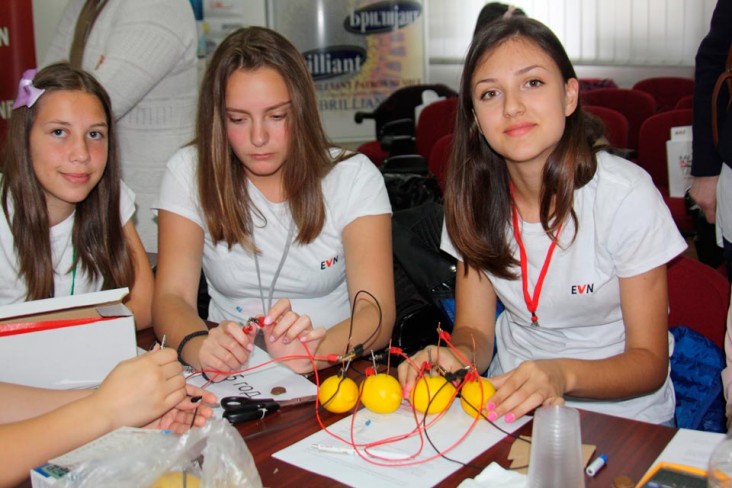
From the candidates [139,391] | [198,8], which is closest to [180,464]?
[139,391]

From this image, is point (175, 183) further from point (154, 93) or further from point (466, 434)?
point (466, 434)

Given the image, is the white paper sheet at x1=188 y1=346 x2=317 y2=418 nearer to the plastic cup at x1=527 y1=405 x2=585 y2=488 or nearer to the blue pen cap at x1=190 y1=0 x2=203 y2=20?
Result: the plastic cup at x1=527 y1=405 x2=585 y2=488

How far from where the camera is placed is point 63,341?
139 cm

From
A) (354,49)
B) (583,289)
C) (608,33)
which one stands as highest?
→ (608,33)

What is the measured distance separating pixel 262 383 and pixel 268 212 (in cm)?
61

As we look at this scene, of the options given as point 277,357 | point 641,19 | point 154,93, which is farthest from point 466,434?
point 641,19

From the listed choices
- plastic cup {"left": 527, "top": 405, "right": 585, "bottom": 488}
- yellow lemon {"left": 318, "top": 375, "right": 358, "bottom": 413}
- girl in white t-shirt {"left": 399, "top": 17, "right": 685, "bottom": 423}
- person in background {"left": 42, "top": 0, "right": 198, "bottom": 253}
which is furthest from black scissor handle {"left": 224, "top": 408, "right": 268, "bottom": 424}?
person in background {"left": 42, "top": 0, "right": 198, "bottom": 253}

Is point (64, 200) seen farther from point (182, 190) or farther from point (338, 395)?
point (338, 395)

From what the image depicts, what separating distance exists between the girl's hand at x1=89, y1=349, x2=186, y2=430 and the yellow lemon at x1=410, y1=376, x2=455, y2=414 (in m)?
0.39

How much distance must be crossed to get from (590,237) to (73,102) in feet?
4.21

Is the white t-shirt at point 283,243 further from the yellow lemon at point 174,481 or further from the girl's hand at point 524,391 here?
the yellow lemon at point 174,481

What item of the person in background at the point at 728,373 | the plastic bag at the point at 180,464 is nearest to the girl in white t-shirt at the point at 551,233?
the person in background at the point at 728,373

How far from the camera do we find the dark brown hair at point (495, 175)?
1.66 meters

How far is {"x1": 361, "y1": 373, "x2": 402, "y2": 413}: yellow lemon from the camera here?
130cm
